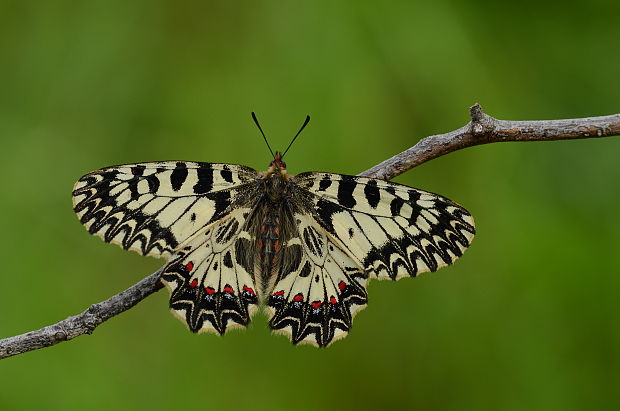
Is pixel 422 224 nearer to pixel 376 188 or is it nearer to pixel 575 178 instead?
pixel 376 188

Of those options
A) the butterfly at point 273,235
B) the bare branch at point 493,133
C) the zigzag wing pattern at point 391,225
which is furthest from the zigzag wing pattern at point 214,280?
the bare branch at point 493,133

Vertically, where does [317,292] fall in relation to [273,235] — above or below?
below

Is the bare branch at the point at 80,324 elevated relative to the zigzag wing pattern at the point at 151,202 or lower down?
lower down

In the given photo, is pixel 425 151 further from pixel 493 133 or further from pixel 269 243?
pixel 269 243

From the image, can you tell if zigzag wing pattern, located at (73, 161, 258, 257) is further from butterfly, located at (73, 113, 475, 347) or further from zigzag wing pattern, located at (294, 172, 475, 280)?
zigzag wing pattern, located at (294, 172, 475, 280)

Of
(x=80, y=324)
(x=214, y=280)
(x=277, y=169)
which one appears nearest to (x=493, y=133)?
(x=277, y=169)

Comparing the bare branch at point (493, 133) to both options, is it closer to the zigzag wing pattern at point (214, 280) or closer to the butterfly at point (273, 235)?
the butterfly at point (273, 235)
